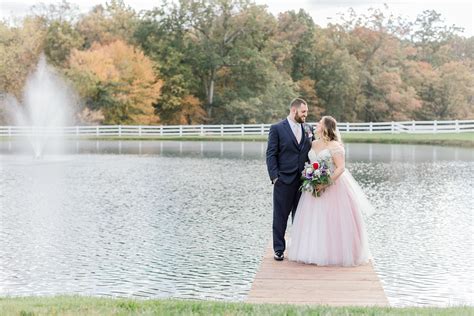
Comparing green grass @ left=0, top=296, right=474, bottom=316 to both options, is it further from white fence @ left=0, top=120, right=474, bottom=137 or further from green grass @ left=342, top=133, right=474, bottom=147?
white fence @ left=0, top=120, right=474, bottom=137

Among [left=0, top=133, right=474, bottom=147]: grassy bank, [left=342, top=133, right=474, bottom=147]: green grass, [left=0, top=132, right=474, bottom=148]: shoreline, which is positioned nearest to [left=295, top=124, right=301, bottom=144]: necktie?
[left=0, top=132, right=474, bottom=148]: shoreline

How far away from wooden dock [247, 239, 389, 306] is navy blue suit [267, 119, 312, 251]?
51 centimetres

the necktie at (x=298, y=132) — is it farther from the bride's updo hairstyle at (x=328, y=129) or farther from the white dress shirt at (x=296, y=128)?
the bride's updo hairstyle at (x=328, y=129)

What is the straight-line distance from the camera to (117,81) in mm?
59531

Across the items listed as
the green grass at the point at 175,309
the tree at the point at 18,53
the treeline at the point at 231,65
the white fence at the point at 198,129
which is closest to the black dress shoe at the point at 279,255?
the green grass at the point at 175,309

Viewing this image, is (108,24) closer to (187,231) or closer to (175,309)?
(187,231)

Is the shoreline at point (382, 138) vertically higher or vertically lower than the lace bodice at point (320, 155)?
lower

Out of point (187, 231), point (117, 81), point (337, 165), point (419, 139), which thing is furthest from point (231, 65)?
point (337, 165)

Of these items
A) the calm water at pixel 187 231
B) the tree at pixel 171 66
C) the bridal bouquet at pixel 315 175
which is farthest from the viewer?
the tree at pixel 171 66

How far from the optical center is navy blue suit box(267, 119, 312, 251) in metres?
9.23

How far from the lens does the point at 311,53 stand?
67.4m

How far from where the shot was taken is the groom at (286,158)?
9.21 metres

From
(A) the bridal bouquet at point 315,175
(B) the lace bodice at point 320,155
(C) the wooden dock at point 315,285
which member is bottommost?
(C) the wooden dock at point 315,285

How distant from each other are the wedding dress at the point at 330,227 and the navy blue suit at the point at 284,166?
0.46 feet
